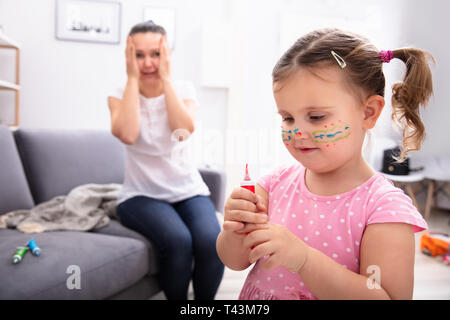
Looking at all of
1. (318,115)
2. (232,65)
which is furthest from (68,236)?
(232,65)

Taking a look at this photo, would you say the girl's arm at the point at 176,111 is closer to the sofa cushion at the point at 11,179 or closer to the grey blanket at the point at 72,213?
the grey blanket at the point at 72,213

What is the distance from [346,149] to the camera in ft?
1.53

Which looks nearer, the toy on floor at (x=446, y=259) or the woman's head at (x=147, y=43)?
the woman's head at (x=147, y=43)

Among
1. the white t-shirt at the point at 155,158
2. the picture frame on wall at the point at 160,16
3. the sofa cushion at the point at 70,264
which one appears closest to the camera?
the sofa cushion at the point at 70,264

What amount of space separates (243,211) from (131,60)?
2.38 feet

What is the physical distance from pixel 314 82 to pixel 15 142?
136 centimetres

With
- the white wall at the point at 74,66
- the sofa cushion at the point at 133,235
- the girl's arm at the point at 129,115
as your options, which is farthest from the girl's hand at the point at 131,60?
the sofa cushion at the point at 133,235

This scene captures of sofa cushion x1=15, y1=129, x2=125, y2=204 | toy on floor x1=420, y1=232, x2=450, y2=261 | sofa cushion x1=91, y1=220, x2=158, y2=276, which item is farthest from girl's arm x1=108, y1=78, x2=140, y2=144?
toy on floor x1=420, y1=232, x2=450, y2=261

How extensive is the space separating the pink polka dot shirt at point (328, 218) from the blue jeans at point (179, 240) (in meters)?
0.55

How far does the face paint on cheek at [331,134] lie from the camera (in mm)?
436

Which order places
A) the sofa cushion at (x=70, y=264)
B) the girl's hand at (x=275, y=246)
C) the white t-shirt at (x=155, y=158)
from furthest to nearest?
the white t-shirt at (x=155, y=158) → the sofa cushion at (x=70, y=264) → the girl's hand at (x=275, y=246)

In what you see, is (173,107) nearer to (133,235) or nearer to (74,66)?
(133,235)
